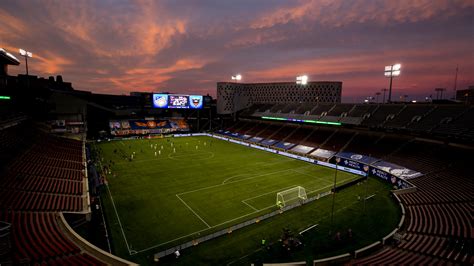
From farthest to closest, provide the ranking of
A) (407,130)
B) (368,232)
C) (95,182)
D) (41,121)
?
(41,121) → (407,130) → (95,182) → (368,232)

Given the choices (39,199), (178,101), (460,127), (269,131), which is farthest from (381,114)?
(39,199)

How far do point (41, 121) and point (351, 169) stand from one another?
61.4m

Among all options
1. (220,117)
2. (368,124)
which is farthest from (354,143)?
(220,117)

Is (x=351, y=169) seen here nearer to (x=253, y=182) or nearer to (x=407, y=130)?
(x=407, y=130)

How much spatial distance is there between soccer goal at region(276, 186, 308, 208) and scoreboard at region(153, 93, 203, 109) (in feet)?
162

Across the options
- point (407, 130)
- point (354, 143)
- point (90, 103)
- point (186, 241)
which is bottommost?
point (186, 241)

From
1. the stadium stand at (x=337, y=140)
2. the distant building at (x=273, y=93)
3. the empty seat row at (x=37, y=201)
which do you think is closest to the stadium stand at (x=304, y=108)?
the stadium stand at (x=337, y=140)

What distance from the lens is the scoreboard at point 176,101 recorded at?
65.2 meters

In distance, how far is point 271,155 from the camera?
47469mm

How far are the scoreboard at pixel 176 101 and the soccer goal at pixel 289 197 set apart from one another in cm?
4947

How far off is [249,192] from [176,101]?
155 ft

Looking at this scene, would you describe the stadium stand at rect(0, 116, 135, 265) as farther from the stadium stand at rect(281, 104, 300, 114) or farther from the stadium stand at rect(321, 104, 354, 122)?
the stadium stand at rect(281, 104, 300, 114)

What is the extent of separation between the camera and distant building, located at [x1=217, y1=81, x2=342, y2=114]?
92.1m

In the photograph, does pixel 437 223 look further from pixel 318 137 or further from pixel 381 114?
pixel 318 137
